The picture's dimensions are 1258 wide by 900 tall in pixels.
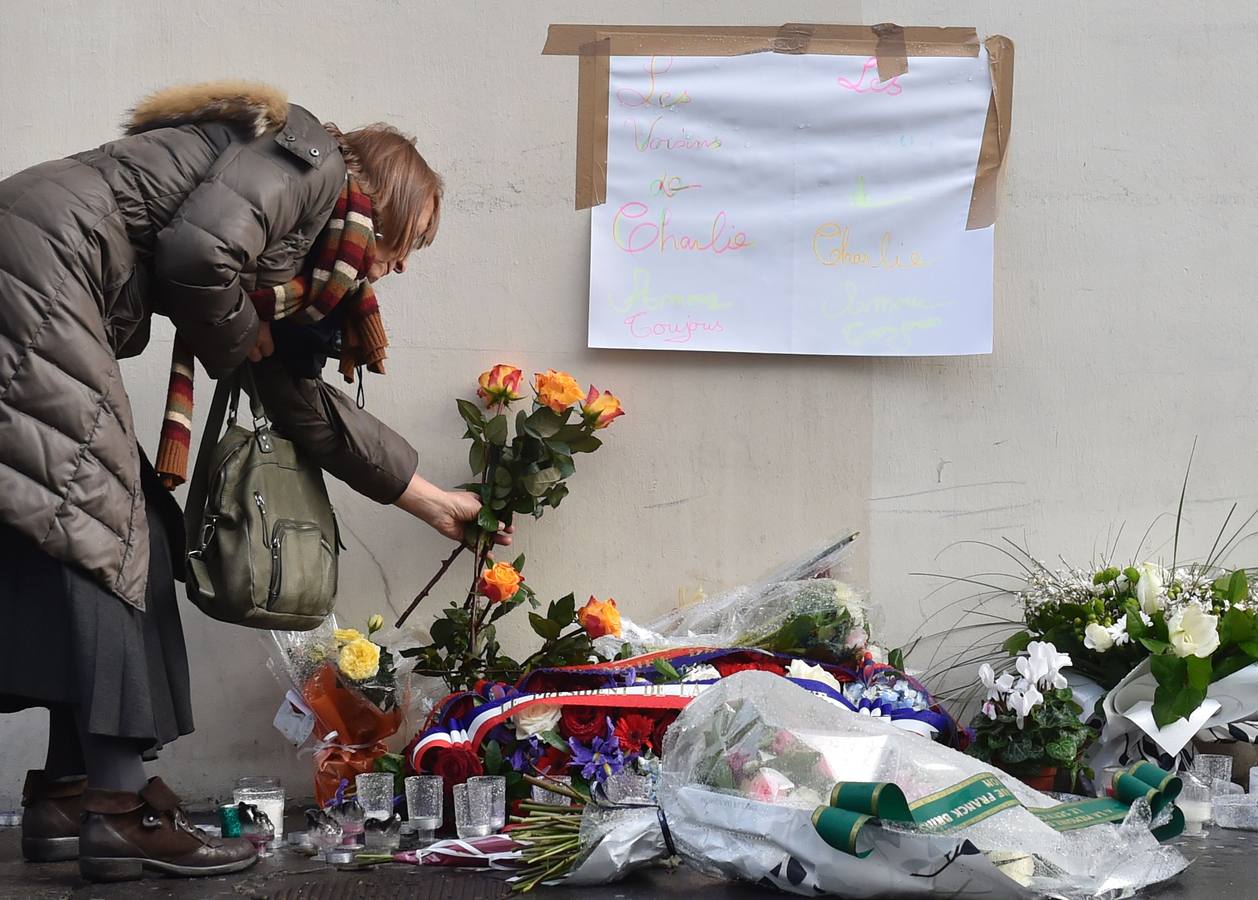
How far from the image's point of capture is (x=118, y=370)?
88.7 inches

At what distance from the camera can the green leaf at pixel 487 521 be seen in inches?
122

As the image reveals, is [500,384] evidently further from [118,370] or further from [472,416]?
[118,370]

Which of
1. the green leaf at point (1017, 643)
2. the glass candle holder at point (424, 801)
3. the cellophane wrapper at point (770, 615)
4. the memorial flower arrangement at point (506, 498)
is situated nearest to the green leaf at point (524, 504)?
the memorial flower arrangement at point (506, 498)

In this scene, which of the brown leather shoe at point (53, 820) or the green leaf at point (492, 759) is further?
the green leaf at point (492, 759)

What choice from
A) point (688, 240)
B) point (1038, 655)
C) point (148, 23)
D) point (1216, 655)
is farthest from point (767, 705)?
point (148, 23)

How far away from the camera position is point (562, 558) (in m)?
3.38

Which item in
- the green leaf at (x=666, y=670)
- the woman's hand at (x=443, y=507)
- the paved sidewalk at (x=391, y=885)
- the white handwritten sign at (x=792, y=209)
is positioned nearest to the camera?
the paved sidewalk at (x=391, y=885)

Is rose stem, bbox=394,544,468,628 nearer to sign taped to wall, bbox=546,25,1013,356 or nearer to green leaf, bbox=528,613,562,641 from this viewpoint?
green leaf, bbox=528,613,562,641

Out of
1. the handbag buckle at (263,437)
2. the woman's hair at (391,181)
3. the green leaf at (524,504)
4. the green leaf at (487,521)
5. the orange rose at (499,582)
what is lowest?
the orange rose at (499,582)

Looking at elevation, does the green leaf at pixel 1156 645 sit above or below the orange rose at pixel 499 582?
below

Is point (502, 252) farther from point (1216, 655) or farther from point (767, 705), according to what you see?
point (1216, 655)

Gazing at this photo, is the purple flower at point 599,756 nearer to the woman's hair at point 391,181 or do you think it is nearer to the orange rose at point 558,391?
the orange rose at point 558,391

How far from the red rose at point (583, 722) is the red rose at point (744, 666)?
0.30 m

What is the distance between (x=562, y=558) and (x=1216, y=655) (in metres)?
1.61
